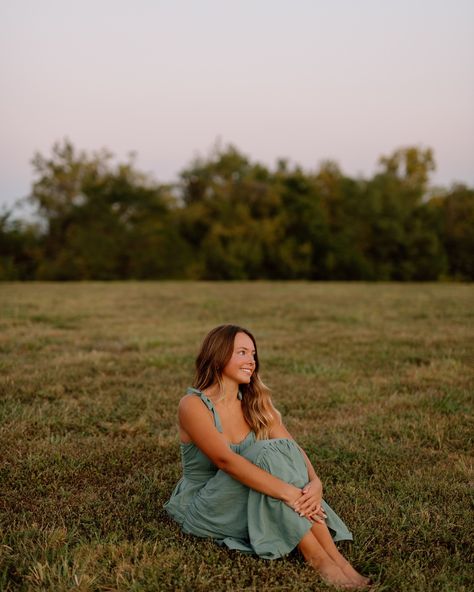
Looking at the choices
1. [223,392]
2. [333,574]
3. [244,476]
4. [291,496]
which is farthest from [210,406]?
[333,574]

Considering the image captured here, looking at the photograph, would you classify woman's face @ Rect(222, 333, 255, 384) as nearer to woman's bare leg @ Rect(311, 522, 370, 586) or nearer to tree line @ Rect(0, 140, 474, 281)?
woman's bare leg @ Rect(311, 522, 370, 586)

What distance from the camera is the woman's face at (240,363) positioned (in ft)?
12.4

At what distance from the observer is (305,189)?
4281cm

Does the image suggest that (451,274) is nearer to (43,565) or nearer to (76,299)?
(76,299)

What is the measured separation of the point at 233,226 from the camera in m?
40.5

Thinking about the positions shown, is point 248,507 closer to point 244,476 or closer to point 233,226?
point 244,476

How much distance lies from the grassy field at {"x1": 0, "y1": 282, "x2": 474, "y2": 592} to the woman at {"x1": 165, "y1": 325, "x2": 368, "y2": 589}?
0.11m

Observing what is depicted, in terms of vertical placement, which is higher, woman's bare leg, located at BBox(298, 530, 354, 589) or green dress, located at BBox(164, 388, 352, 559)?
green dress, located at BBox(164, 388, 352, 559)

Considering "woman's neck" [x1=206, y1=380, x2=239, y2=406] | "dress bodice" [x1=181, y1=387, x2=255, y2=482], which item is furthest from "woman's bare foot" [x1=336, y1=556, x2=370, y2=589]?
"woman's neck" [x1=206, y1=380, x2=239, y2=406]

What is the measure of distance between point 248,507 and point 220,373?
889 mm

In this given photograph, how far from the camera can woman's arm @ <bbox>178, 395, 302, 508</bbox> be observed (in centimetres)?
309

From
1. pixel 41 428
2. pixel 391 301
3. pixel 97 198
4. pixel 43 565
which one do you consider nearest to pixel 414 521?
pixel 43 565

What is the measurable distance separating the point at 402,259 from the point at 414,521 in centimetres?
4099

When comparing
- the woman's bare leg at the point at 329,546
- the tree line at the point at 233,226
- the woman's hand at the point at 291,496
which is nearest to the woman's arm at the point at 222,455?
the woman's hand at the point at 291,496
